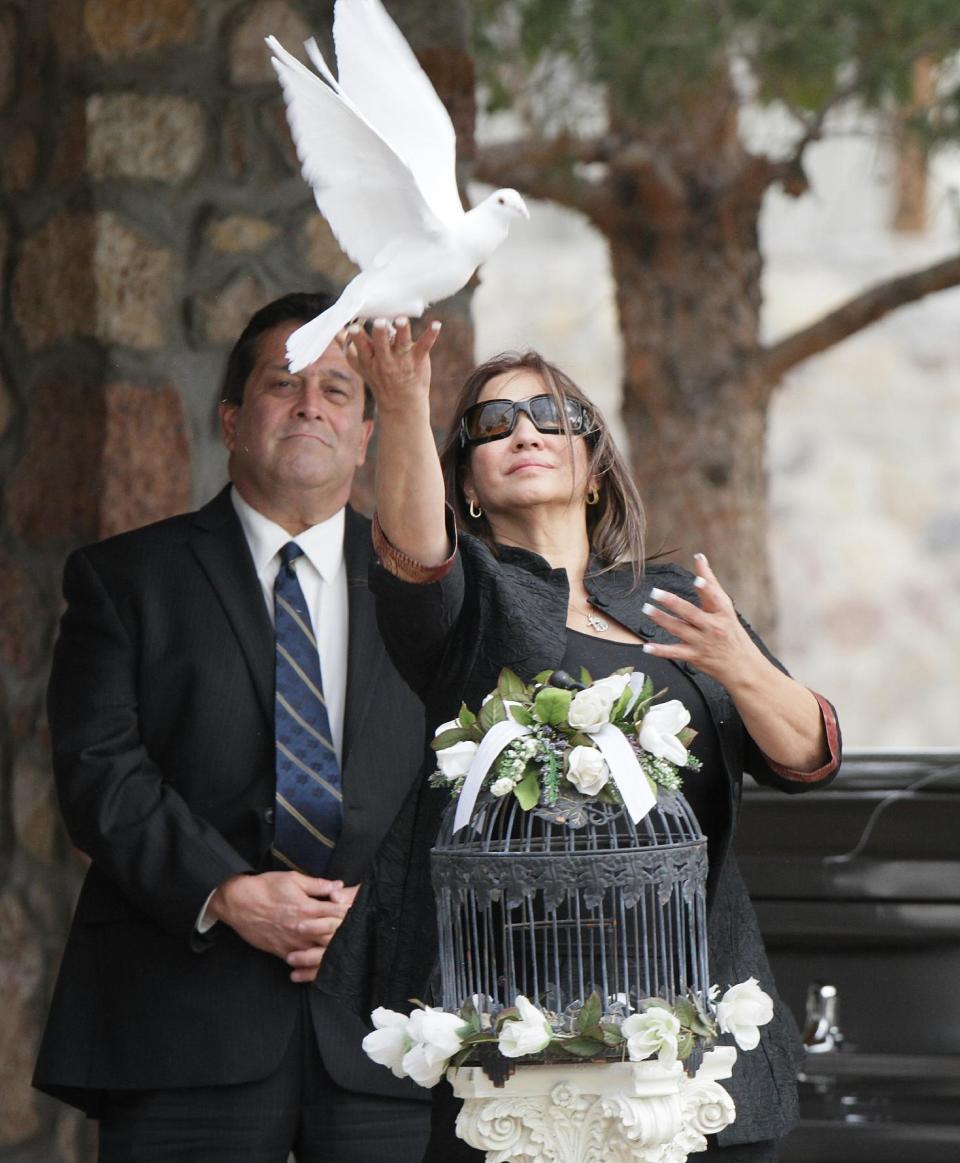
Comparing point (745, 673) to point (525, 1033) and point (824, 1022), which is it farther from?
point (824, 1022)

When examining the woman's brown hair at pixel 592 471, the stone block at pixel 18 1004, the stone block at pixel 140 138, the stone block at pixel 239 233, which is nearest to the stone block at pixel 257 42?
the stone block at pixel 140 138

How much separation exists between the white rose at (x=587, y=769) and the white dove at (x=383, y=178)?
1.81ft

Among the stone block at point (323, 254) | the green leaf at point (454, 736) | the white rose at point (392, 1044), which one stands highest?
the stone block at point (323, 254)

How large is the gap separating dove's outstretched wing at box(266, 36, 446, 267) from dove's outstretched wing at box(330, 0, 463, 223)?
29 millimetres

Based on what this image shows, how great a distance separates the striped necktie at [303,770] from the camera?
10.1ft

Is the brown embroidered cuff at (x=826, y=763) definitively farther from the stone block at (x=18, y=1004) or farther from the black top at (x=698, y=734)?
the stone block at (x=18, y=1004)

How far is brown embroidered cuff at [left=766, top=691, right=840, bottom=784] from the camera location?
2426mm

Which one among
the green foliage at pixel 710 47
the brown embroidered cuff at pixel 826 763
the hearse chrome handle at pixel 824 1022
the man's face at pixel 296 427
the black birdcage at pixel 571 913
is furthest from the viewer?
the green foliage at pixel 710 47

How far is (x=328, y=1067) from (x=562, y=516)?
1.01 m

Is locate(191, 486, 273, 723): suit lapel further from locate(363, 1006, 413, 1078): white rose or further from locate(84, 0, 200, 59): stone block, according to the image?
locate(84, 0, 200, 59): stone block

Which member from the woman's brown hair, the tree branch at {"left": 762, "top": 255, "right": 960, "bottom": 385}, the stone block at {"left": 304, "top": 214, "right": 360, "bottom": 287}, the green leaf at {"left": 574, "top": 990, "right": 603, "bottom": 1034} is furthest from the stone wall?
the tree branch at {"left": 762, "top": 255, "right": 960, "bottom": 385}

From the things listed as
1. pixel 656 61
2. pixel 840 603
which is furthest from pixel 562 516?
pixel 840 603

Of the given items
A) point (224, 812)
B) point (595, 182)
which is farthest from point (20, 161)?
point (595, 182)

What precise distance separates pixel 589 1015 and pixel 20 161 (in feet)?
8.72
